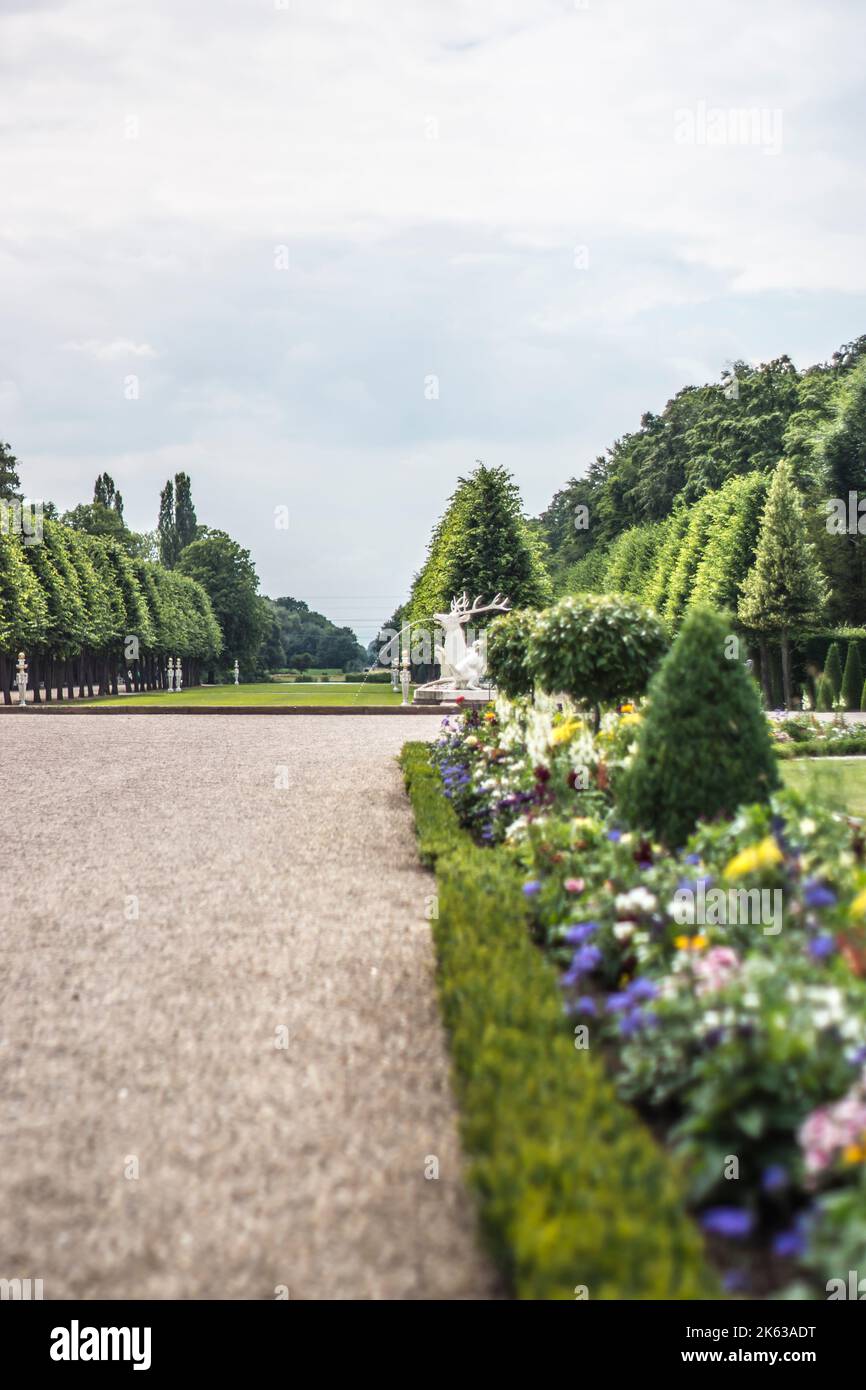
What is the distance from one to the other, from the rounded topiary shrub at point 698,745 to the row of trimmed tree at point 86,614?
1446 inches

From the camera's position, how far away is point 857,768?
1415 cm

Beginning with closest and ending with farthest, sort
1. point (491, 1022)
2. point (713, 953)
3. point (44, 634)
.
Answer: point (713, 953)
point (491, 1022)
point (44, 634)

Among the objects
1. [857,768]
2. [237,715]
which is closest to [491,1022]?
[857,768]

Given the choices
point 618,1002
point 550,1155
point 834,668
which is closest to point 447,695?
point 834,668

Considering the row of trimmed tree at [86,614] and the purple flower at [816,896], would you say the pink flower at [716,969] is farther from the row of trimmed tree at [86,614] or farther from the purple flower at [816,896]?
the row of trimmed tree at [86,614]

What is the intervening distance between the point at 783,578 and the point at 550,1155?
3280 cm

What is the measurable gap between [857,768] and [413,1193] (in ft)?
39.4

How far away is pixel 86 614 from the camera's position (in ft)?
160

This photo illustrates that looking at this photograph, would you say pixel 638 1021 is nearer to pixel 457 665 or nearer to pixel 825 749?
pixel 825 749

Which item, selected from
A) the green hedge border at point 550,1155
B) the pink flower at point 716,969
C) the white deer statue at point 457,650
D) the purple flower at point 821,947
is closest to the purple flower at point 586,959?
the green hedge border at point 550,1155

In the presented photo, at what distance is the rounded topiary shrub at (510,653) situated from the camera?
13109mm

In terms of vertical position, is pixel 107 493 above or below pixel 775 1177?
above

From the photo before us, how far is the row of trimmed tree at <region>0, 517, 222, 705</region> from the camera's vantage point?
41.1 m
